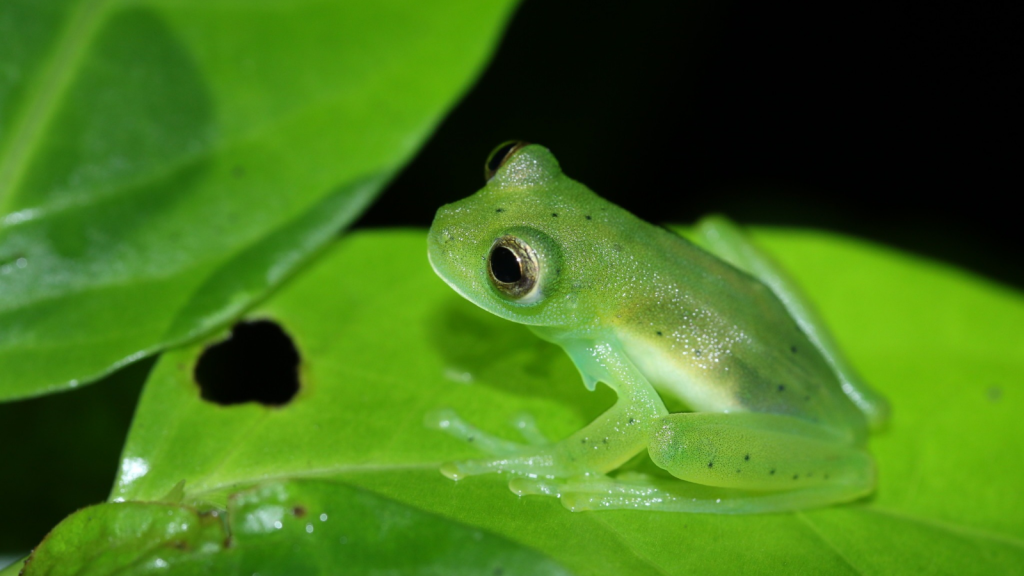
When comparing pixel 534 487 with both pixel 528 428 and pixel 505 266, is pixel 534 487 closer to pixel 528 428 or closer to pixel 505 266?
pixel 528 428

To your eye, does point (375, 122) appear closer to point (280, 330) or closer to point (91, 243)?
point (280, 330)

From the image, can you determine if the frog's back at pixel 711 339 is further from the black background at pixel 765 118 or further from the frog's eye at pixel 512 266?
the black background at pixel 765 118

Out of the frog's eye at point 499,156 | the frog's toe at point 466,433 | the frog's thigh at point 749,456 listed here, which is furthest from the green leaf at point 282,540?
the frog's eye at point 499,156

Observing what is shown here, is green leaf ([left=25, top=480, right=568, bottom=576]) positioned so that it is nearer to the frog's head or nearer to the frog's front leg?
the frog's front leg

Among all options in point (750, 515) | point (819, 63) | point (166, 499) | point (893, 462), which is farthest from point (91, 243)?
point (819, 63)

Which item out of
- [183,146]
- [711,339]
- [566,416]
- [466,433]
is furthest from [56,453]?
[711,339]

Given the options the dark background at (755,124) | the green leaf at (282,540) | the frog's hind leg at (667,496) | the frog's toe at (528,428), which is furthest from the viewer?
the dark background at (755,124)
